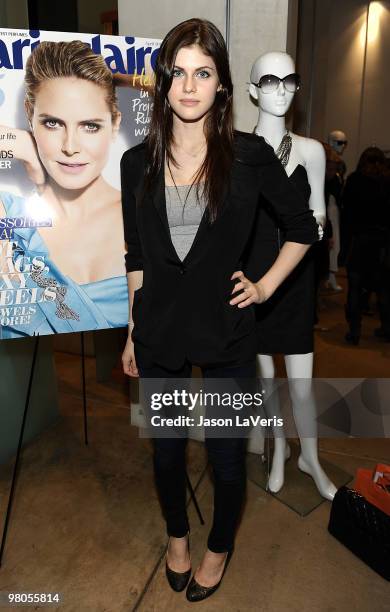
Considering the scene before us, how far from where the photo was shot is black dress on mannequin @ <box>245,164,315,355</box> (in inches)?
72.2

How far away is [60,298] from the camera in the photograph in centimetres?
182

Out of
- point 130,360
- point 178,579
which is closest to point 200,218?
point 130,360

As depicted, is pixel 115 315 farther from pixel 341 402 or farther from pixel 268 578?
pixel 341 402

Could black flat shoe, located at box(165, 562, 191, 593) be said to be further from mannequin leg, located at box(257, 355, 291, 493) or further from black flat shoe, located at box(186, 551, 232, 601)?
mannequin leg, located at box(257, 355, 291, 493)

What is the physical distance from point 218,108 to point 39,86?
0.66 metres

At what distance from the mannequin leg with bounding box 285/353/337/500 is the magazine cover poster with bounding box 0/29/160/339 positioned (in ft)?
2.38

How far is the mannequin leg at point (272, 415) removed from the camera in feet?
7.01

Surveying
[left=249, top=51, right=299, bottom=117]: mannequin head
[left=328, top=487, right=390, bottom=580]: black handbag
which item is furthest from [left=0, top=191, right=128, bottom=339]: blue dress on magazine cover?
[left=328, top=487, right=390, bottom=580]: black handbag

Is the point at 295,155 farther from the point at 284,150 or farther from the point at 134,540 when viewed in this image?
the point at 134,540

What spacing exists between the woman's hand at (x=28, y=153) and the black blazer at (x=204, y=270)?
1.45 feet

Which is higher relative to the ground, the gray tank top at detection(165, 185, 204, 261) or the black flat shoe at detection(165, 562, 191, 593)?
the gray tank top at detection(165, 185, 204, 261)

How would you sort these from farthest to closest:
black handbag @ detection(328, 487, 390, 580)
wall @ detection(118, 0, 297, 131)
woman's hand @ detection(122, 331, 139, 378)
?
1. wall @ detection(118, 0, 297, 131)
2. black handbag @ detection(328, 487, 390, 580)
3. woman's hand @ detection(122, 331, 139, 378)

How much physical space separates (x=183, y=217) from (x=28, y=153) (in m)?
0.69

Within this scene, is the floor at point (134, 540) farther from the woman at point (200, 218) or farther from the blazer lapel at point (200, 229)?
the blazer lapel at point (200, 229)
